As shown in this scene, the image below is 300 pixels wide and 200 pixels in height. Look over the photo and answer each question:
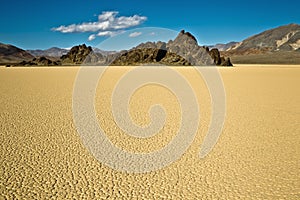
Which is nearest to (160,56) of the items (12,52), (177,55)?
(177,55)

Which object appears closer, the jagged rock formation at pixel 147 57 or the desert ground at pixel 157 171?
the desert ground at pixel 157 171

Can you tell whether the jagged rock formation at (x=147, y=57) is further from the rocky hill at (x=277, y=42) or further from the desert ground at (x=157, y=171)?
the rocky hill at (x=277, y=42)

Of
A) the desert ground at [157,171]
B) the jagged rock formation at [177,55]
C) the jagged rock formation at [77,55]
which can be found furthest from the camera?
the jagged rock formation at [77,55]

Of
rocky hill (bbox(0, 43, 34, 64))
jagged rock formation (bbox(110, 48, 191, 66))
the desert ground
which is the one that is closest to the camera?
the desert ground

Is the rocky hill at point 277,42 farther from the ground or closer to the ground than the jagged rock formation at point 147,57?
farther from the ground

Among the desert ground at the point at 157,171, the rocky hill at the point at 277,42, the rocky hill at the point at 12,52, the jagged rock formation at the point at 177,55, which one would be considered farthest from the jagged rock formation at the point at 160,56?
the rocky hill at the point at 12,52

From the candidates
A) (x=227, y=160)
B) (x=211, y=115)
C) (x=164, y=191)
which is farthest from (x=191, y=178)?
(x=211, y=115)

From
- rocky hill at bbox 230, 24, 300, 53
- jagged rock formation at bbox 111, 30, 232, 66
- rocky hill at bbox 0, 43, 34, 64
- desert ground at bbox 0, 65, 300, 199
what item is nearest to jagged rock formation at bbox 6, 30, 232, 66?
jagged rock formation at bbox 111, 30, 232, 66

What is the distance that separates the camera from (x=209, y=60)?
55.9 meters

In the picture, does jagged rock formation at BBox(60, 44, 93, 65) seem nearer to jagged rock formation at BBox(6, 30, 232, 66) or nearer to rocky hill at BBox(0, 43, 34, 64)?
jagged rock formation at BBox(6, 30, 232, 66)

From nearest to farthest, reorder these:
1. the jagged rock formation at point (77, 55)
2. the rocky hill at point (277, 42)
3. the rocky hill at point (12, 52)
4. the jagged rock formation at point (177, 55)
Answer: the jagged rock formation at point (177, 55), the jagged rock formation at point (77, 55), the rocky hill at point (277, 42), the rocky hill at point (12, 52)

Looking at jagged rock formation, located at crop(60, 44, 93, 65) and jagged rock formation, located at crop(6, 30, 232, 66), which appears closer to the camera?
jagged rock formation, located at crop(6, 30, 232, 66)

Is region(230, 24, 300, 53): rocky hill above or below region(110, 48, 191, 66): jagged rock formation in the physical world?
above

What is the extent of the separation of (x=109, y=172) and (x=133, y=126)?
298 centimetres
